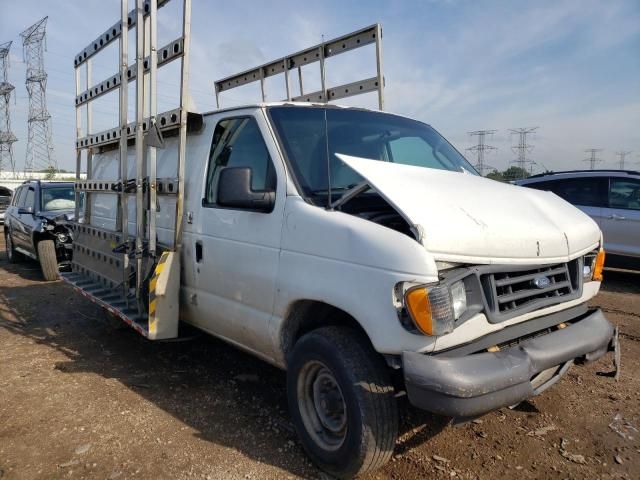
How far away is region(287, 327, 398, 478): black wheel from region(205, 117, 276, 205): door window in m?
1.09

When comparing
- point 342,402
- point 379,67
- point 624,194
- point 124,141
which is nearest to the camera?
point 342,402

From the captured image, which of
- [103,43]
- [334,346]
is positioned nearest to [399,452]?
[334,346]

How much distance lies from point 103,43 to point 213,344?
3.30 meters

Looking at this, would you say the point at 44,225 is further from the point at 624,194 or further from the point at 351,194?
the point at 624,194

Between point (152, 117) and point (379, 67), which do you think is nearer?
point (152, 117)

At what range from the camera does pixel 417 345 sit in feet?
7.41

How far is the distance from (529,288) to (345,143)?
153cm

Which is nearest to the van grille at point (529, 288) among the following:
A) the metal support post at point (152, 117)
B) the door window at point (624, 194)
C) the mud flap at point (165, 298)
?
the mud flap at point (165, 298)

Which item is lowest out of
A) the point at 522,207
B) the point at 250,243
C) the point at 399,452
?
the point at 399,452

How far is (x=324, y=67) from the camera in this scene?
5195mm

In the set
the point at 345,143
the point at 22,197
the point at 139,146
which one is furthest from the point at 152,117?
the point at 22,197

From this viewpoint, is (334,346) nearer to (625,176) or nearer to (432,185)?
(432,185)

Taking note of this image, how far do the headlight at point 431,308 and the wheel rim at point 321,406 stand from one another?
0.67 metres

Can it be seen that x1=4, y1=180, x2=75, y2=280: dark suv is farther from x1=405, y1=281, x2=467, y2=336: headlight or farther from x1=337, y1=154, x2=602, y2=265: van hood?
x1=405, y1=281, x2=467, y2=336: headlight
